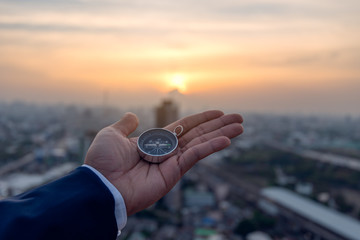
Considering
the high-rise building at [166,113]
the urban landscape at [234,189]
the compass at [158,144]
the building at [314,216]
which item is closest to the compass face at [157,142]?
the compass at [158,144]

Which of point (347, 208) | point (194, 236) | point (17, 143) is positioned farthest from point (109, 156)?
point (17, 143)

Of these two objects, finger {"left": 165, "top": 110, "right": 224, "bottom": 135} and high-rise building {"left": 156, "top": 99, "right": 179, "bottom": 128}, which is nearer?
finger {"left": 165, "top": 110, "right": 224, "bottom": 135}

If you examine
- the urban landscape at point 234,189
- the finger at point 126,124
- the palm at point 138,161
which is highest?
the finger at point 126,124

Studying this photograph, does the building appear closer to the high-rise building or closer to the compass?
the high-rise building

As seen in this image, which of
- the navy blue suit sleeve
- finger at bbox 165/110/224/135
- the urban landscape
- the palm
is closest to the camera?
the navy blue suit sleeve

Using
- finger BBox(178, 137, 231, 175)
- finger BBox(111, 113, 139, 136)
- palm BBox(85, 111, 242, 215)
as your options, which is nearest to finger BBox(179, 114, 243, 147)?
palm BBox(85, 111, 242, 215)

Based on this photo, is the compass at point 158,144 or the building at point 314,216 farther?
the building at point 314,216

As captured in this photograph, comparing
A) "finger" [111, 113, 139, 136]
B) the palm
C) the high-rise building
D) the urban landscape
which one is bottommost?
the urban landscape

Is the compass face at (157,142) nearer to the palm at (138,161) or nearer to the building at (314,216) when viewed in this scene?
the palm at (138,161)
